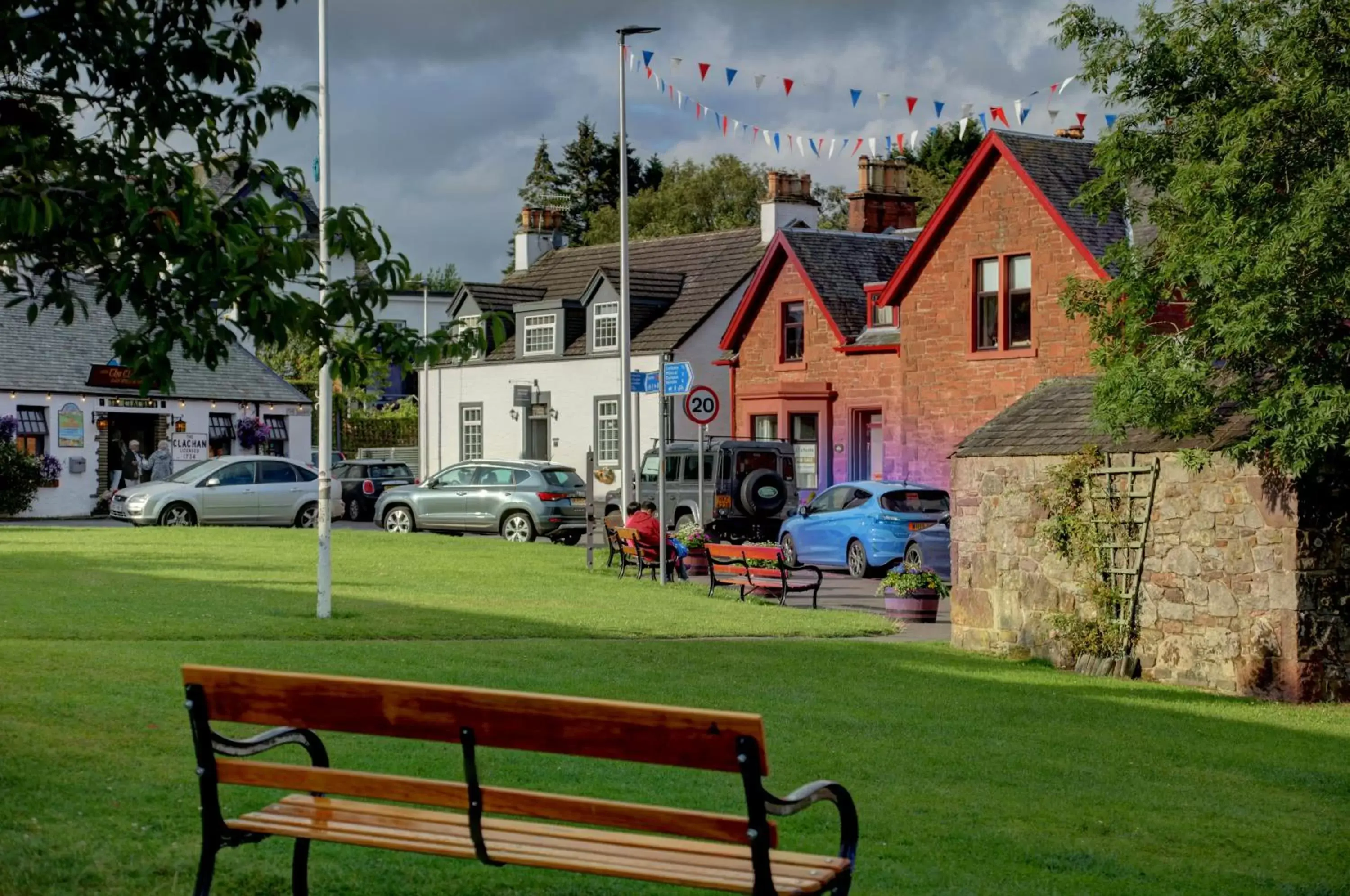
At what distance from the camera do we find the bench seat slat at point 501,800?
19.7 feet

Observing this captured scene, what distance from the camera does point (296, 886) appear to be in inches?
267

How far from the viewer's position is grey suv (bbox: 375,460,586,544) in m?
36.7

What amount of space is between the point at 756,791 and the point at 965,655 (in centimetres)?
1361

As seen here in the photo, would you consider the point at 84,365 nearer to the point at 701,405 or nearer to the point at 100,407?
the point at 100,407

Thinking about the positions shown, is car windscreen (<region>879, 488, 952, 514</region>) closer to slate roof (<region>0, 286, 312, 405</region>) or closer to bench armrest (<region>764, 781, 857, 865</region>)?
slate roof (<region>0, 286, 312, 405</region>)

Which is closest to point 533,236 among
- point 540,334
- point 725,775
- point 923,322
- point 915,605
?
point 540,334

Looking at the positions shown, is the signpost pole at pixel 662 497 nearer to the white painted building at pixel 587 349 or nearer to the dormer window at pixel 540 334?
the white painted building at pixel 587 349

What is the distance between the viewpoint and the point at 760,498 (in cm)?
3416

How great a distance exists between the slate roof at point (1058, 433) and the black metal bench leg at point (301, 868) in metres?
12.0

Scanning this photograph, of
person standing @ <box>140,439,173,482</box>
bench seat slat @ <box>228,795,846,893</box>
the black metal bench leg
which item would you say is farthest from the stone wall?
person standing @ <box>140,439,173,482</box>

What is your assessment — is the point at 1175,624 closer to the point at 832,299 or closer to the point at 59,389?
the point at 832,299

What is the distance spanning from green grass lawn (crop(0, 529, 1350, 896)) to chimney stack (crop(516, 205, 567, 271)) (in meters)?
38.9

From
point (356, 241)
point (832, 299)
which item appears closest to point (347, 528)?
point (832, 299)

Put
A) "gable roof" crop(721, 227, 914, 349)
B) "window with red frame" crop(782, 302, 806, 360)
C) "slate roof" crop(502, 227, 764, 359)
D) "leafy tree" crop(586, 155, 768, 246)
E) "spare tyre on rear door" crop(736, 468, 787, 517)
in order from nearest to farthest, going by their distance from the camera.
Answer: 1. "spare tyre on rear door" crop(736, 468, 787, 517)
2. "gable roof" crop(721, 227, 914, 349)
3. "window with red frame" crop(782, 302, 806, 360)
4. "slate roof" crop(502, 227, 764, 359)
5. "leafy tree" crop(586, 155, 768, 246)
